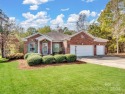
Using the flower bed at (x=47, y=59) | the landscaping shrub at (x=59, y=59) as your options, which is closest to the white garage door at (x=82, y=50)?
the flower bed at (x=47, y=59)

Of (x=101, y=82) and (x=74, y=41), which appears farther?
(x=74, y=41)

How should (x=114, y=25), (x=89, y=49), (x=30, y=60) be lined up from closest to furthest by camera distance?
(x=30, y=60) → (x=89, y=49) → (x=114, y=25)

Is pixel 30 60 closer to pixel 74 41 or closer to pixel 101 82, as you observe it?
pixel 101 82

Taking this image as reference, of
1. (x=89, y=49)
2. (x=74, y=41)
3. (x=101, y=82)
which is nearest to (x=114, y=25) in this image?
(x=89, y=49)

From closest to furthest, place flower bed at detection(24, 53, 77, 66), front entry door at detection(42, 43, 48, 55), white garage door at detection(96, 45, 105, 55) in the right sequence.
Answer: flower bed at detection(24, 53, 77, 66) → front entry door at detection(42, 43, 48, 55) → white garage door at detection(96, 45, 105, 55)

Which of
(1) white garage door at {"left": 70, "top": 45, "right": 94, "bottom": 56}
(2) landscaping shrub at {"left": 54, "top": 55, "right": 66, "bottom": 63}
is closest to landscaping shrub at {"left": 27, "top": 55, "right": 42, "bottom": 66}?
(2) landscaping shrub at {"left": 54, "top": 55, "right": 66, "bottom": 63}

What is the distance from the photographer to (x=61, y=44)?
32094mm

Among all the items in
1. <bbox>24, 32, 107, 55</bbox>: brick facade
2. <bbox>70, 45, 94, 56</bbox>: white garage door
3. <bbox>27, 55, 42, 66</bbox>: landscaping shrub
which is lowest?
<bbox>27, 55, 42, 66</bbox>: landscaping shrub

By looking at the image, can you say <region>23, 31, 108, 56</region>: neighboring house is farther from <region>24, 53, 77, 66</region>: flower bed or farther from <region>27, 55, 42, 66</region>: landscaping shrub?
<region>27, 55, 42, 66</region>: landscaping shrub

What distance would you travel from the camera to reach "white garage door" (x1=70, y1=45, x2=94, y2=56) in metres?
30.5

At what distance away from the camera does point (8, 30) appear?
97.8 feet

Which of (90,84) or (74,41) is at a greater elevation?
(74,41)

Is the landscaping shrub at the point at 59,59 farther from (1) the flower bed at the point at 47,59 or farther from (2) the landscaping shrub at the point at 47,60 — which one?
(2) the landscaping shrub at the point at 47,60

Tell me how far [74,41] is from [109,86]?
20.8 meters
